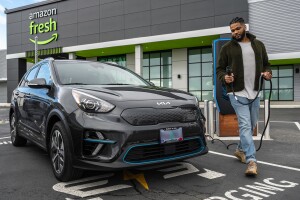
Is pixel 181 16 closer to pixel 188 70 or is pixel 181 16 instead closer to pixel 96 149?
pixel 188 70

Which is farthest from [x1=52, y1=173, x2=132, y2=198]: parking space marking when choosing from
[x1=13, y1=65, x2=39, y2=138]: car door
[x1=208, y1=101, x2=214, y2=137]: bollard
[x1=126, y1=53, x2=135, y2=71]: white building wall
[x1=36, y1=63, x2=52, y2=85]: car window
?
[x1=126, y1=53, x2=135, y2=71]: white building wall

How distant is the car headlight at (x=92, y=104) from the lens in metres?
3.18

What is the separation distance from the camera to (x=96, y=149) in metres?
3.12

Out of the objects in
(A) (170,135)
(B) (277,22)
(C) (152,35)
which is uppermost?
(B) (277,22)

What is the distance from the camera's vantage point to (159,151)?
128 inches

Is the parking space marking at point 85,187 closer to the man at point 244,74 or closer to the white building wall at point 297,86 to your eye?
the man at point 244,74

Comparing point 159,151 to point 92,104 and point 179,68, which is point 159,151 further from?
point 179,68

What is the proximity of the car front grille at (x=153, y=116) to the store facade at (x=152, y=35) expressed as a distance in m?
17.4

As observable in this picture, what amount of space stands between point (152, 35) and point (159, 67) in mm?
3787

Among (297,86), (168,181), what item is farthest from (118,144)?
(297,86)

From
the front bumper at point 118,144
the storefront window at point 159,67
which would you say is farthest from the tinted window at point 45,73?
the storefront window at point 159,67

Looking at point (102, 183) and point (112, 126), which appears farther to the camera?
point (102, 183)

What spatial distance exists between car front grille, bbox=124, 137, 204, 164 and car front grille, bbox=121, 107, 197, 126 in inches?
9.9

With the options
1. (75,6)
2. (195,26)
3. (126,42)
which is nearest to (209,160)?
(195,26)
